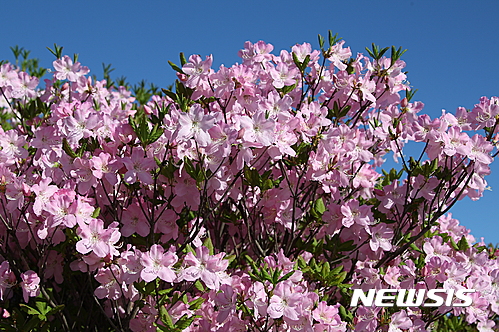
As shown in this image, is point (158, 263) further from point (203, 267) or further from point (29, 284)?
point (29, 284)

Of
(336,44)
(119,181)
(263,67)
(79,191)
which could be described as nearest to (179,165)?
(119,181)

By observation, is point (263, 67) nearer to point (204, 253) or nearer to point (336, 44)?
point (336, 44)

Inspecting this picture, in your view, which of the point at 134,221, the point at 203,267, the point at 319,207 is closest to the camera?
the point at 203,267

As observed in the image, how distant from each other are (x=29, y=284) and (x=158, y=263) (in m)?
0.78

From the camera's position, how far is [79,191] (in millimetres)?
2635

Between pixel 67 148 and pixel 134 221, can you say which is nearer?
pixel 67 148

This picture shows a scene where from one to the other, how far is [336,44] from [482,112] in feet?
3.22

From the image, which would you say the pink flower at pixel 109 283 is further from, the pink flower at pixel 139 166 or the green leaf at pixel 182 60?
the green leaf at pixel 182 60

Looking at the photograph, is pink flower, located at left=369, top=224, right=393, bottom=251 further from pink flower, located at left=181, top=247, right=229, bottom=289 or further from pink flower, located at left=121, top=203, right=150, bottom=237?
pink flower, located at left=121, top=203, right=150, bottom=237

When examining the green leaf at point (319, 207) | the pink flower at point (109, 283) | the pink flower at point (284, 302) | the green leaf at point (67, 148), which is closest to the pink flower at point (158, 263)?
the pink flower at point (109, 283)

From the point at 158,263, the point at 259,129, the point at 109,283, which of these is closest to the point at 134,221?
the point at 109,283

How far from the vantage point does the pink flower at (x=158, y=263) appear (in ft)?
7.86

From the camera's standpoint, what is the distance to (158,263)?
245cm

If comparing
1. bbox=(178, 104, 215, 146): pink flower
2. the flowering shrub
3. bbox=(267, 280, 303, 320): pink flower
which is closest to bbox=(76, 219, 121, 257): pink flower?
the flowering shrub
